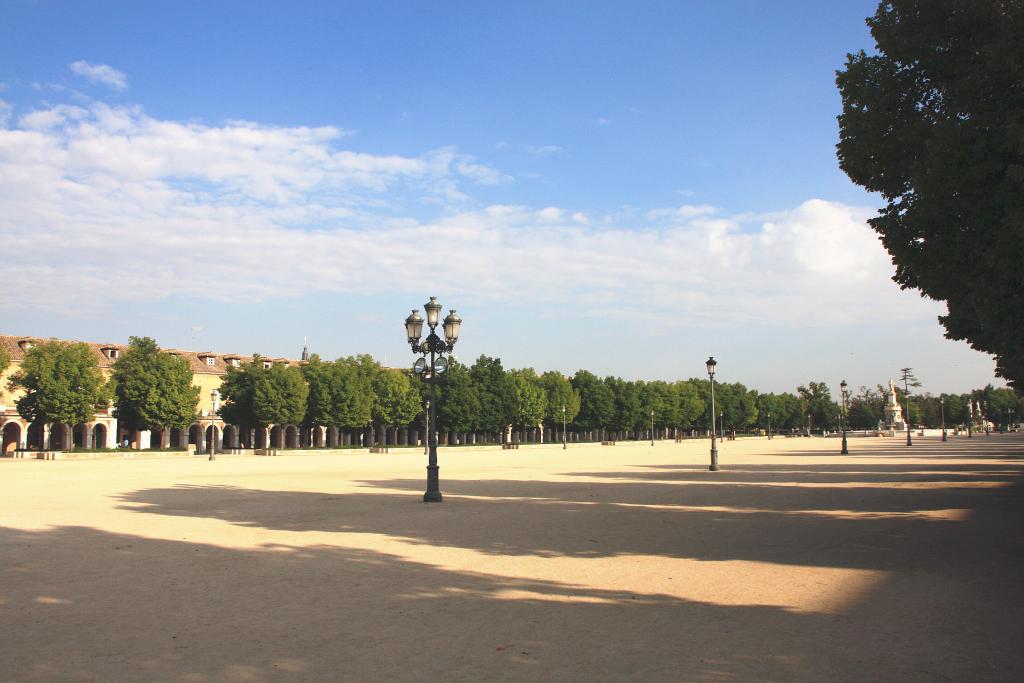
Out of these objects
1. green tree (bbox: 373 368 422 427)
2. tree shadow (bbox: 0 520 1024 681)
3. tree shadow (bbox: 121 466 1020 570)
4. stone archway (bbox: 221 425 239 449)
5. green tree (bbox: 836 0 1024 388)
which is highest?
green tree (bbox: 836 0 1024 388)

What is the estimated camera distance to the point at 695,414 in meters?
147

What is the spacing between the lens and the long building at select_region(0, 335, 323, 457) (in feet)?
261

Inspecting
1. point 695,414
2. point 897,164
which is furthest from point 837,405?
point 897,164

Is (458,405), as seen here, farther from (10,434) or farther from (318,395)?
(10,434)

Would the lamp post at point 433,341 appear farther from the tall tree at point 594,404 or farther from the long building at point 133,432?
the tall tree at point 594,404

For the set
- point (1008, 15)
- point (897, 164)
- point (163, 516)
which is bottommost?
point (163, 516)

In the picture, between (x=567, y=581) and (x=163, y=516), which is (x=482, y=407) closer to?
(x=163, y=516)

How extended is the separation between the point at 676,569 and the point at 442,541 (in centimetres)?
452

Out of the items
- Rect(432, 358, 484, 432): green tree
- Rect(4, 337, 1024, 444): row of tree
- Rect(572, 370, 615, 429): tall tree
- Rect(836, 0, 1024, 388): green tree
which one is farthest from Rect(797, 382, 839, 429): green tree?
Rect(836, 0, 1024, 388): green tree

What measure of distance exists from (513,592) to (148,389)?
240ft

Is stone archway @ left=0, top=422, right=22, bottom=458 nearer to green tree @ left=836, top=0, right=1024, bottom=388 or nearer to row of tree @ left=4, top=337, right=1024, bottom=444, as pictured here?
row of tree @ left=4, top=337, right=1024, bottom=444

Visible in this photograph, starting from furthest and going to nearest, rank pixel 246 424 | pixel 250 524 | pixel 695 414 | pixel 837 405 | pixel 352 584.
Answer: pixel 837 405 → pixel 695 414 → pixel 246 424 → pixel 250 524 → pixel 352 584

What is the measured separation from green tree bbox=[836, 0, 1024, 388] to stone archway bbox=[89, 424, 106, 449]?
90.3 meters

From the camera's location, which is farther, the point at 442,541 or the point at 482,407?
the point at 482,407
